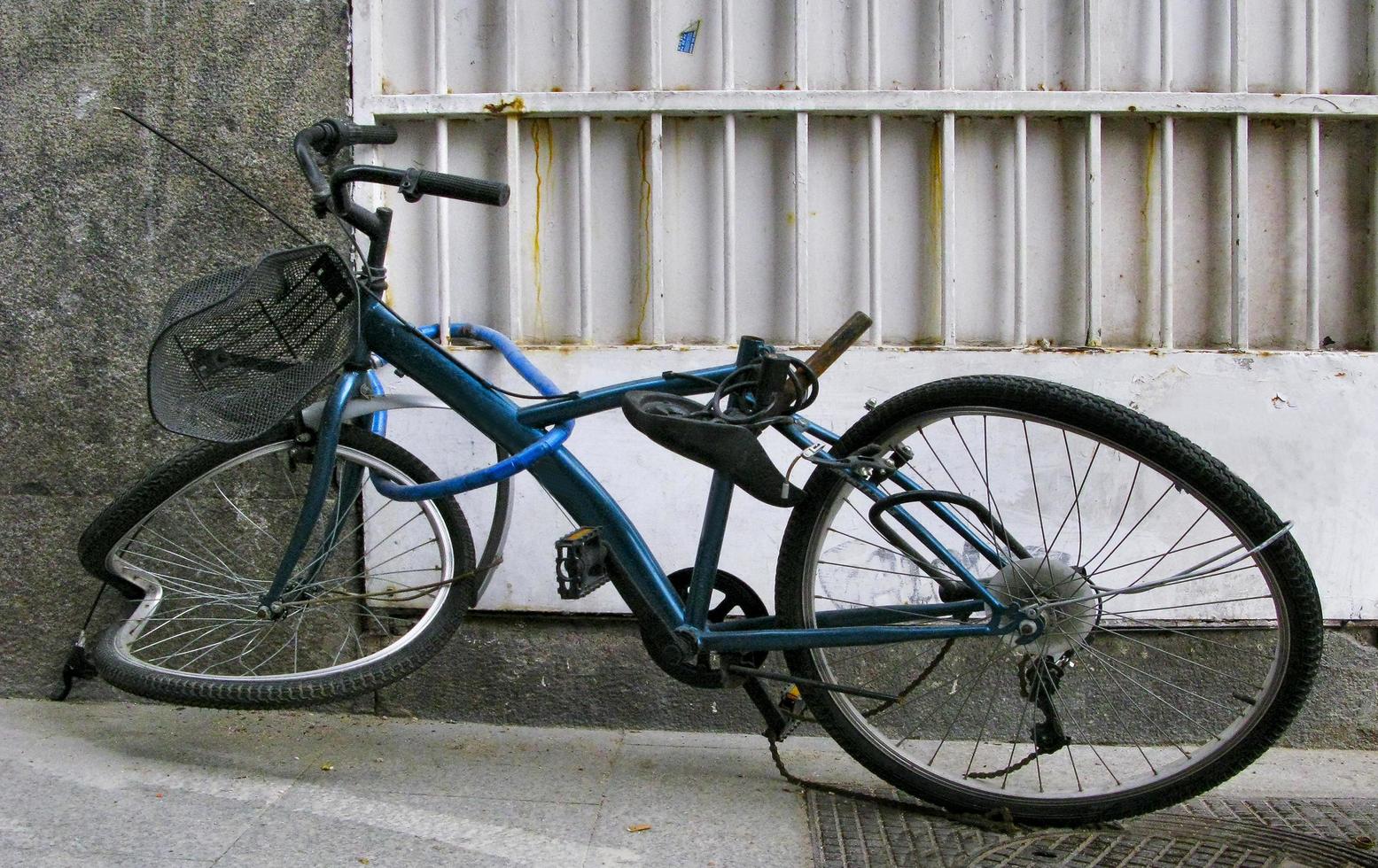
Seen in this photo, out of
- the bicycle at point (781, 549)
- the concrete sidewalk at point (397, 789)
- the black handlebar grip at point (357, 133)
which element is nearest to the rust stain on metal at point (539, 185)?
the bicycle at point (781, 549)

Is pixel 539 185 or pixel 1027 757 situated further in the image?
pixel 539 185

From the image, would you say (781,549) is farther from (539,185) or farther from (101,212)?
(101,212)

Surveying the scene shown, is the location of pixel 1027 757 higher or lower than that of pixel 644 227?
lower

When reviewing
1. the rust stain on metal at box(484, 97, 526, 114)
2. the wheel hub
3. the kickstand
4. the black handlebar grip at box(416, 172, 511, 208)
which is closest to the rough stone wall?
the kickstand

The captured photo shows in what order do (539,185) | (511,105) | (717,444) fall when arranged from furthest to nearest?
(539,185) < (511,105) < (717,444)

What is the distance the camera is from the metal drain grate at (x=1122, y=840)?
2.34 m

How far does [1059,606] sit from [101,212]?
2.87m

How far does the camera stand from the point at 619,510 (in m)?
2.63

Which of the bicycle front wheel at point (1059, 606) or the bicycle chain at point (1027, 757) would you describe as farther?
the bicycle chain at point (1027, 757)

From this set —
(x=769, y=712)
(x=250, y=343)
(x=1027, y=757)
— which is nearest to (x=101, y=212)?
(x=250, y=343)

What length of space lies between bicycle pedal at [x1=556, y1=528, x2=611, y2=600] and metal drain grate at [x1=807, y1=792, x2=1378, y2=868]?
0.75m

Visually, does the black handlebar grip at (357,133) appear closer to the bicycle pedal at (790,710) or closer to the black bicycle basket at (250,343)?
the black bicycle basket at (250,343)

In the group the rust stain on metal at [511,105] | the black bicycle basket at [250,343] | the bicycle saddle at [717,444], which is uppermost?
the rust stain on metal at [511,105]

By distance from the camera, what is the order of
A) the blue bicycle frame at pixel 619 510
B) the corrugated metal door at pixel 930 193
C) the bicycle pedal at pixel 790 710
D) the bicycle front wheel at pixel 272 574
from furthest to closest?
the corrugated metal door at pixel 930 193
the bicycle front wheel at pixel 272 574
the bicycle pedal at pixel 790 710
the blue bicycle frame at pixel 619 510
